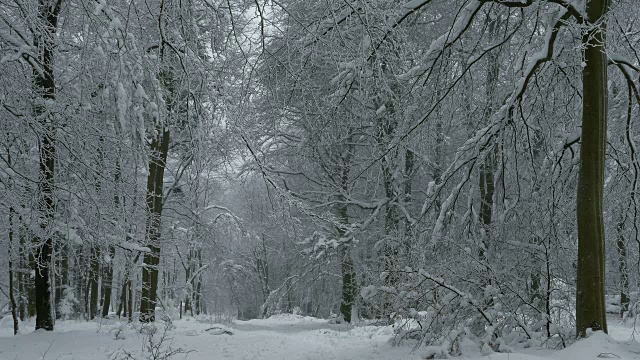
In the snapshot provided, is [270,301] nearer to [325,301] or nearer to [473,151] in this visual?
[325,301]

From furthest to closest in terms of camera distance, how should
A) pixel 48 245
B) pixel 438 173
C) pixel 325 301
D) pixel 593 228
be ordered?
pixel 325 301 < pixel 438 173 < pixel 48 245 < pixel 593 228

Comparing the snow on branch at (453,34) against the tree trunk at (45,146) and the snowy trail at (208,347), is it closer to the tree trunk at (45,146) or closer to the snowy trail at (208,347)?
the snowy trail at (208,347)

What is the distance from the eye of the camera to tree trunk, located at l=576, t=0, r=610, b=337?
17.8 ft

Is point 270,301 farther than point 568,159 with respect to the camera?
Yes

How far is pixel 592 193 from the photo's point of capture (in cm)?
557

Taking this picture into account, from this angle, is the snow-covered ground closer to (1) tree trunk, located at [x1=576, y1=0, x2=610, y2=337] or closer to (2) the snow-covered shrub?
(1) tree trunk, located at [x1=576, y1=0, x2=610, y2=337]

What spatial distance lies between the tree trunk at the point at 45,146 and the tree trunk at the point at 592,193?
5.46m

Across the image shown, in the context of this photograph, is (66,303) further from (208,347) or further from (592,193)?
(592,193)

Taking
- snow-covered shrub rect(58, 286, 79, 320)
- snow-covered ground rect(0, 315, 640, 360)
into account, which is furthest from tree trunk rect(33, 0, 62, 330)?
snow-covered shrub rect(58, 286, 79, 320)

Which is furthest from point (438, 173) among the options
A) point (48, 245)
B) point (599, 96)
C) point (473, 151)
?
point (48, 245)

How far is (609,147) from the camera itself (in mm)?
7000

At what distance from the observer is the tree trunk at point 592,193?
5426mm

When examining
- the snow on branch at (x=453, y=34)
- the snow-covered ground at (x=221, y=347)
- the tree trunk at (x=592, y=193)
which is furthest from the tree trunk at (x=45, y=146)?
the tree trunk at (x=592, y=193)

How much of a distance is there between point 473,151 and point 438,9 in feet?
17.3
